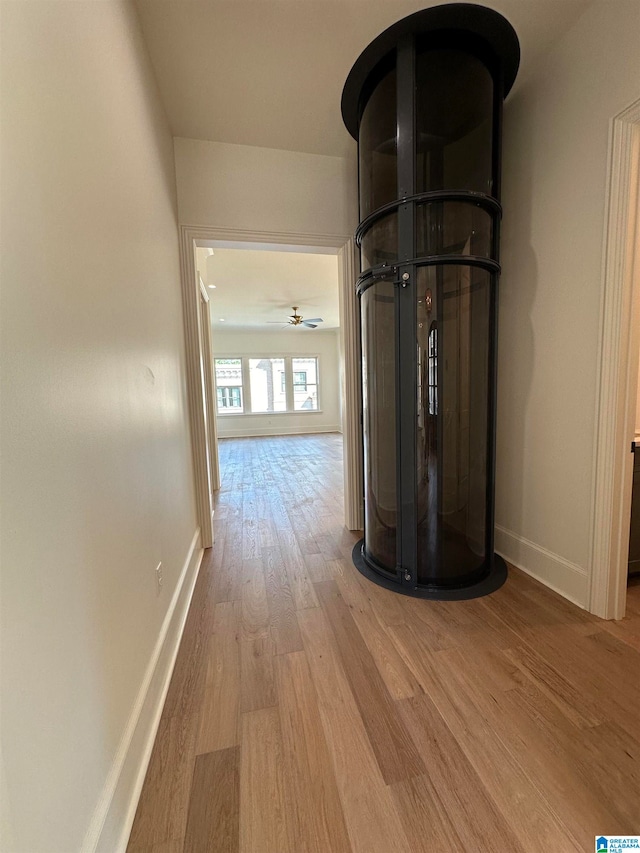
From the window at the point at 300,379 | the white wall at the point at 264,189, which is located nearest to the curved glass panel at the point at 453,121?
the white wall at the point at 264,189

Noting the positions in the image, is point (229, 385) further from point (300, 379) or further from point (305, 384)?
point (305, 384)

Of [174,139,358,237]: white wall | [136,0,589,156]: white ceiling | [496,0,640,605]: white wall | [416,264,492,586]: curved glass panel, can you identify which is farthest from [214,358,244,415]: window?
[416,264,492,586]: curved glass panel

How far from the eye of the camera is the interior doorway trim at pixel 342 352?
2480 mm

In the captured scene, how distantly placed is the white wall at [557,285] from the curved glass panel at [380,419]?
0.84 m

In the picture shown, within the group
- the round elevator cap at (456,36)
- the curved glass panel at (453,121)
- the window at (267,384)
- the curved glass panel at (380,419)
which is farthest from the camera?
A: the window at (267,384)

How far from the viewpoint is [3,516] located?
0.59m

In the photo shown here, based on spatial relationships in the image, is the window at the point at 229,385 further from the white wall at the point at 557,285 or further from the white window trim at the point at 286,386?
the white wall at the point at 557,285

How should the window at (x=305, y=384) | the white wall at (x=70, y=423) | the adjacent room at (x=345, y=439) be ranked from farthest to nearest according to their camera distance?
the window at (x=305, y=384) < the adjacent room at (x=345, y=439) < the white wall at (x=70, y=423)

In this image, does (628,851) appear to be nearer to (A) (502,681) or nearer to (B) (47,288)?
(A) (502,681)

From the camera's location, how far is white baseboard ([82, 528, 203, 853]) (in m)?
0.85

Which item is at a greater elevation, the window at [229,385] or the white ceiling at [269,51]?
the white ceiling at [269,51]

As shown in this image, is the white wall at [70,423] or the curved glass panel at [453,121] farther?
the curved glass panel at [453,121]

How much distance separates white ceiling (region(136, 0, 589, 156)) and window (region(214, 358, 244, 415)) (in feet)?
22.6

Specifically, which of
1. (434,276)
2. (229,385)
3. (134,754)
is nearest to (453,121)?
(434,276)
